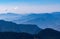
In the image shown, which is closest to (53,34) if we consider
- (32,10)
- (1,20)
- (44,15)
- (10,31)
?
(44,15)

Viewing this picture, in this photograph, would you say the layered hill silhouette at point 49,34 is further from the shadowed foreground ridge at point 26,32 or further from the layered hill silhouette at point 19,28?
the layered hill silhouette at point 19,28

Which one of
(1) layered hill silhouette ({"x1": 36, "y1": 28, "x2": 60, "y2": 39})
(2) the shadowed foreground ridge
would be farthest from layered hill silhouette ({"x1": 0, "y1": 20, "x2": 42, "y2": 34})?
(1) layered hill silhouette ({"x1": 36, "y1": 28, "x2": 60, "y2": 39})

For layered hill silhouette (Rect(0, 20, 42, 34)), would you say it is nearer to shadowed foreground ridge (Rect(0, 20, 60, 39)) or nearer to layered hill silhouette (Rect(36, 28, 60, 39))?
shadowed foreground ridge (Rect(0, 20, 60, 39))

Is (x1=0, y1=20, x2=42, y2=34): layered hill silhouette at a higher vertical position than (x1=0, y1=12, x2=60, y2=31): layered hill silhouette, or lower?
lower

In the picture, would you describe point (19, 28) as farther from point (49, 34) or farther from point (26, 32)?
point (49, 34)

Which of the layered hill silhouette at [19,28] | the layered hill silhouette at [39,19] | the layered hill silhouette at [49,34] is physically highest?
the layered hill silhouette at [39,19]

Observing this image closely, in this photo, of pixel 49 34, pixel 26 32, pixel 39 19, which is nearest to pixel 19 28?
pixel 26 32

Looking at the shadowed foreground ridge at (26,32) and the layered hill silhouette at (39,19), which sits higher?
the layered hill silhouette at (39,19)

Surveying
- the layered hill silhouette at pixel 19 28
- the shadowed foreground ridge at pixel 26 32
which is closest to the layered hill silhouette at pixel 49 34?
the shadowed foreground ridge at pixel 26 32

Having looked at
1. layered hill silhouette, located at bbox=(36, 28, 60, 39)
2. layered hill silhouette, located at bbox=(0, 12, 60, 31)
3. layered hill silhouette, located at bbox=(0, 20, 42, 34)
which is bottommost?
layered hill silhouette, located at bbox=(36, 28, 60, 39)
